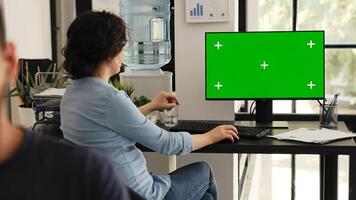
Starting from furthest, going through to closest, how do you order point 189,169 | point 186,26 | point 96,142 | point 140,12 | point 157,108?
point 140,12, point 186,26, point 157,108, point 189,169, point 96,142

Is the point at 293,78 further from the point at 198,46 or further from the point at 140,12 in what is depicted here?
the point at 140,12

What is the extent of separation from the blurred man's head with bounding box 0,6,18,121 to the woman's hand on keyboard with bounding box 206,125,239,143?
155cm

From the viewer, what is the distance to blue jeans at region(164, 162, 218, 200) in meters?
2.17

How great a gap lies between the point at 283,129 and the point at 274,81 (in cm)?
24

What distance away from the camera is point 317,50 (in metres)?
2.62

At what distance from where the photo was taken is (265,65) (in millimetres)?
2672

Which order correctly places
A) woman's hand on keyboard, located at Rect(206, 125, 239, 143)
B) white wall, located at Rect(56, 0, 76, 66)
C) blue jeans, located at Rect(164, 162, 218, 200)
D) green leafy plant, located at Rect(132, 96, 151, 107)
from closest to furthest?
blue jeans, located at Rect(164, 162, 218, 200) < woman's hand on keyboard, located at Rect(206, 125, 239, 143) < green leafy plant, located at Rect(132, 96, 151, 107) < white wall, located at Rect(56, 0, 76, 66)

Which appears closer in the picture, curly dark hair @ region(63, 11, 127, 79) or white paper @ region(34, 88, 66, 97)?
curly dark hair @ region(63, 11, 127, 79)

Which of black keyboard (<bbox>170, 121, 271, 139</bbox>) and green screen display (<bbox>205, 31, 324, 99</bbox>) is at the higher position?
green screen display (<bbox>205, 31, 324, 99</bbox>)

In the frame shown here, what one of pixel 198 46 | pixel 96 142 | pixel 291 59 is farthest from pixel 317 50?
pixel 96 142

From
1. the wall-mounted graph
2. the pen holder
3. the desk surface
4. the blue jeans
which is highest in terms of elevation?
the wall-mounted graph

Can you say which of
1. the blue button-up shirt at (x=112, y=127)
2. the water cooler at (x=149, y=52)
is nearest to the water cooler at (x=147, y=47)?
the water cooler at (x=149, y=52)

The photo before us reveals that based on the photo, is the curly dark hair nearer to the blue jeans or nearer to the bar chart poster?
the blue jeans

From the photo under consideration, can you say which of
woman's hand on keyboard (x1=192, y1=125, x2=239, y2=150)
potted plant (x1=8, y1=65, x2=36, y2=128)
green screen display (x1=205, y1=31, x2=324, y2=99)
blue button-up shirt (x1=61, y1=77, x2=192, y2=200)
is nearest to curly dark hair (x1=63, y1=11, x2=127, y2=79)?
blue button-up shirt (x1=61, y1=77, x2=192, y2=200)
